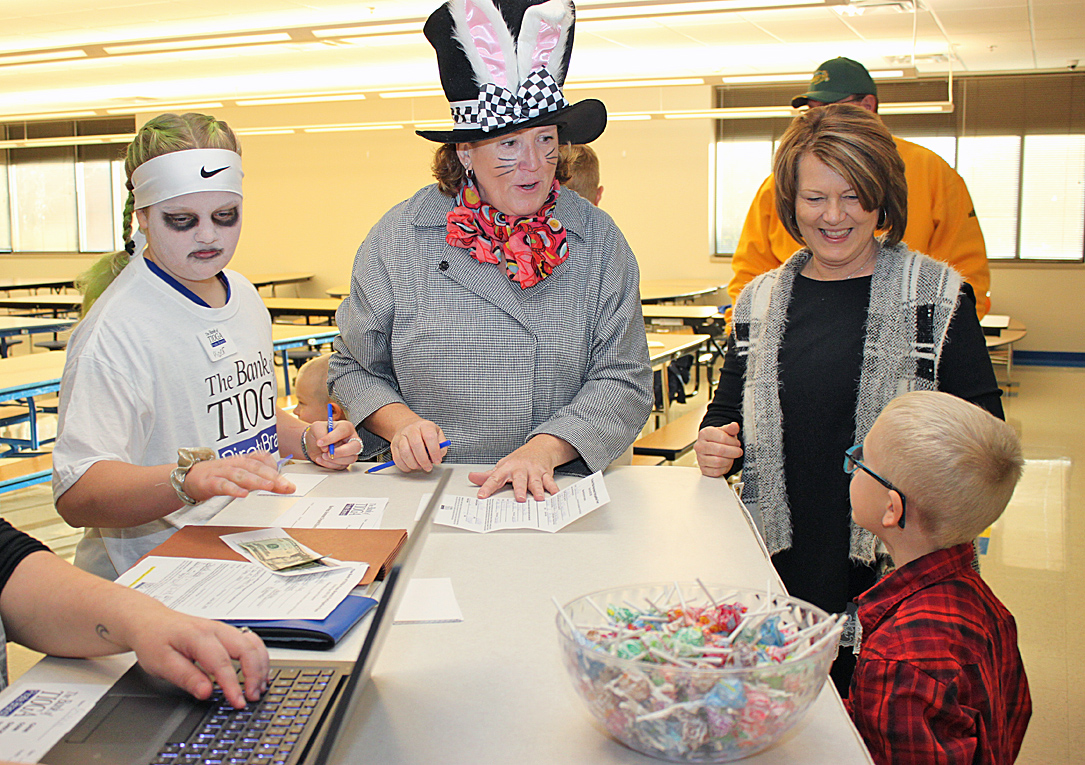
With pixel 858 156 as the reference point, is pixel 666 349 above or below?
below

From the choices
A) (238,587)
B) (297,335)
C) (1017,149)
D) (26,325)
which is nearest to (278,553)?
(238,587)

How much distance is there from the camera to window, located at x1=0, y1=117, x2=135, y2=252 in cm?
1448

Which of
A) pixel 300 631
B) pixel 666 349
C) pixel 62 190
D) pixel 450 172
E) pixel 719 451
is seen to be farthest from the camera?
pixel 62 190

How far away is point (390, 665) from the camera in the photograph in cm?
101

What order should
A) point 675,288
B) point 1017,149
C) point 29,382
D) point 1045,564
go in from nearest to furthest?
point 1045,564 < point 29,382 < point 675,288 < point 1017,149

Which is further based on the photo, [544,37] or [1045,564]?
[1045,564]

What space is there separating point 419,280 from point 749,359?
0.71 meters

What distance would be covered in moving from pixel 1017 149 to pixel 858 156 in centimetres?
1003

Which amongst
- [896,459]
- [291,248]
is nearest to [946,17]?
[896,459]

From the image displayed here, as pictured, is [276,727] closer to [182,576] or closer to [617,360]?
[182,576]

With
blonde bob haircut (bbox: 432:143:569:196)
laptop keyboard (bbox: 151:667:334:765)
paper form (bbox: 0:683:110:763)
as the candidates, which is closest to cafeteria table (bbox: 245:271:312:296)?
blonde bob haircut (bbox: 432:143:569:196)

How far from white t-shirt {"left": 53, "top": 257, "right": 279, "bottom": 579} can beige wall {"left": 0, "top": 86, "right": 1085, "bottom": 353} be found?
8.96 meters

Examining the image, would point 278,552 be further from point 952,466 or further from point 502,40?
point 502,40

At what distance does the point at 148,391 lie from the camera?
153 cm
